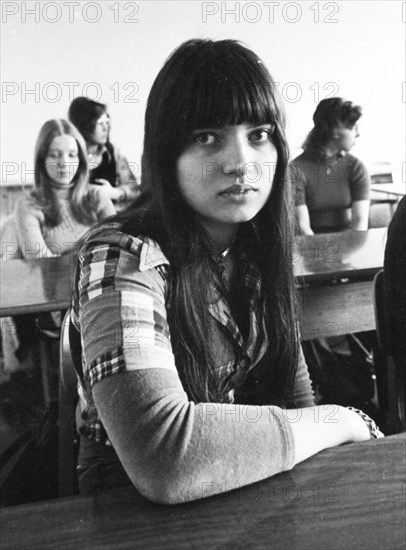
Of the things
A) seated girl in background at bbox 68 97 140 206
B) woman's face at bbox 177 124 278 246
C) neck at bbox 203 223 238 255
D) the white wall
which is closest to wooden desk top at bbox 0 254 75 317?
neck at bbox 203 223 238 255

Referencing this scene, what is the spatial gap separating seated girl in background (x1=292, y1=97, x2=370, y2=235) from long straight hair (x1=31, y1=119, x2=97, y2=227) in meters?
1.12

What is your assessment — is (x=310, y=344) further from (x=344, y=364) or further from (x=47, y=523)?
(x=47, y=523)

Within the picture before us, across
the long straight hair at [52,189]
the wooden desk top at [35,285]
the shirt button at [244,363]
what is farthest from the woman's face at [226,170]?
the long straight hair at [52,189]

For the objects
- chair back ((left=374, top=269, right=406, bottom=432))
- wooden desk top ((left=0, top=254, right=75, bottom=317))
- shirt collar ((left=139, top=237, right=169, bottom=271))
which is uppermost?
shirt collar ((left=139, top=237, right=169, bottom=271))

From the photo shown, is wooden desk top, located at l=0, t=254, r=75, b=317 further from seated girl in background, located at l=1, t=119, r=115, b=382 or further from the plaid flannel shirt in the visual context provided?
the plaid flannel shirt

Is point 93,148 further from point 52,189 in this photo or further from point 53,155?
point 52,189

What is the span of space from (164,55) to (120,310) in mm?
3496

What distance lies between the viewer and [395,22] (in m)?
4.34

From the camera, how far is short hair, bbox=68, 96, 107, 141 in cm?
340

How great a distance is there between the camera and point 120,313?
0.70 meters

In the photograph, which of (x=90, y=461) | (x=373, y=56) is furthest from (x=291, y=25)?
(x=90, y=461)

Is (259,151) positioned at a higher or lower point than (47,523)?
higher

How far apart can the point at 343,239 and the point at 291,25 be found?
8.26 ft

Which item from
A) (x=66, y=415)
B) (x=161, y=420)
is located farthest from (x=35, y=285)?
(x=161, y=420)
